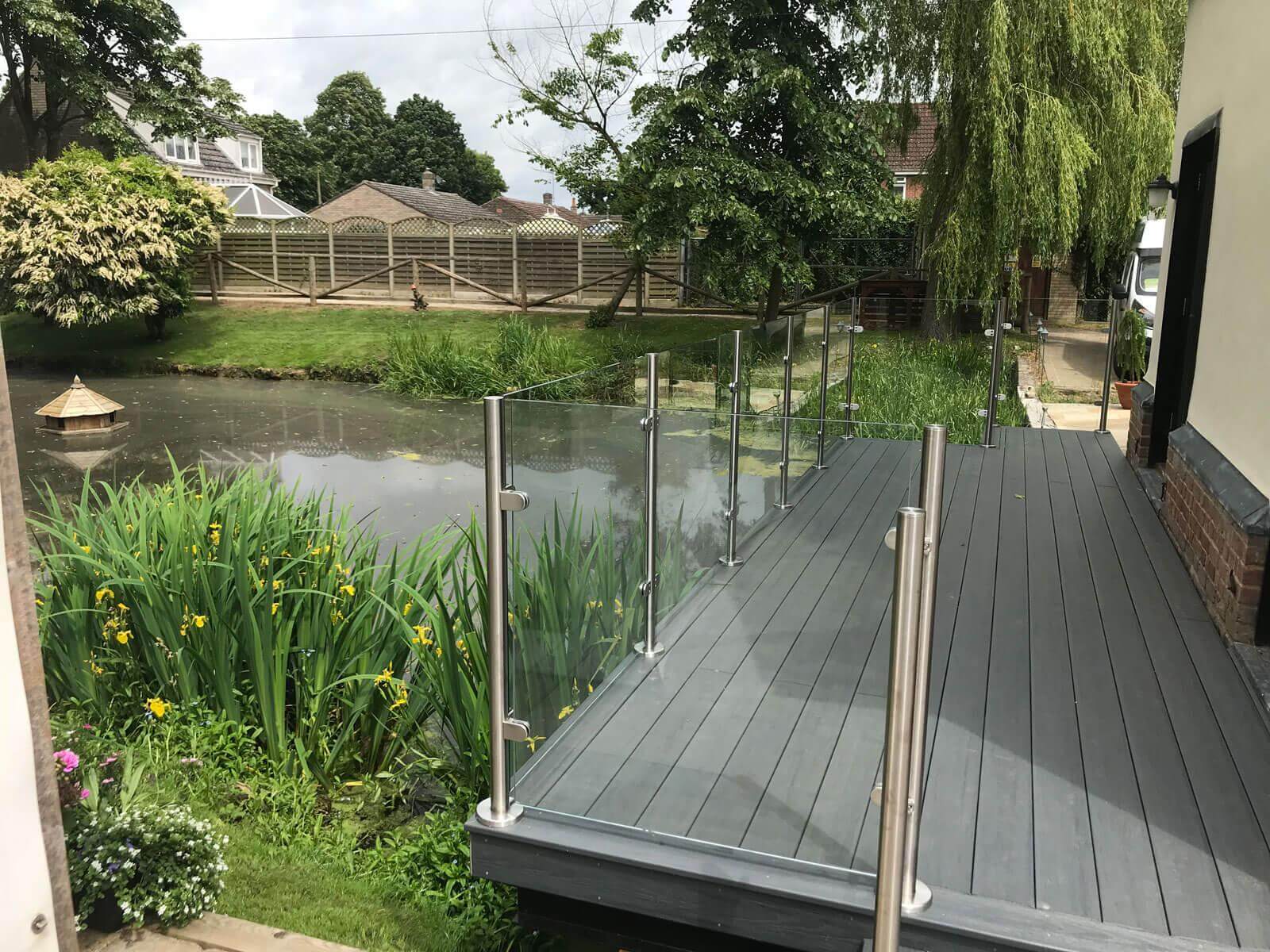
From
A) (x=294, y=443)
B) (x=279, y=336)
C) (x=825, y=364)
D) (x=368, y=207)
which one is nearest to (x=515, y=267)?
(x=279, y=336)

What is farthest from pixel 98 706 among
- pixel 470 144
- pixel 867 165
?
pixel 470 144

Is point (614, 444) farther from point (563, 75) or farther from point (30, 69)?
point (30, 69)

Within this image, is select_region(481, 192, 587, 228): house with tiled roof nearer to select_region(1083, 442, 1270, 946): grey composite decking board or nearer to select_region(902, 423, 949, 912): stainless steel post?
select_region(1083, 442, 1270, 946): grey composite decking board

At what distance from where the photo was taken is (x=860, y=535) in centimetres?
269

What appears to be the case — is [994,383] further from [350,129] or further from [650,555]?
[350,129]

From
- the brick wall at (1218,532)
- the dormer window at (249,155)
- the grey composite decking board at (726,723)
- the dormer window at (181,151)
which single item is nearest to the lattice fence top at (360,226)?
the dormer window at (181,151)

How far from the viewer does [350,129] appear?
220ft

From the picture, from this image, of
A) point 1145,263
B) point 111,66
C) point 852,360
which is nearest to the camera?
point 852,360

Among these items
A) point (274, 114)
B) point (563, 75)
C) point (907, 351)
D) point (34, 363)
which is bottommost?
point (34, 363)

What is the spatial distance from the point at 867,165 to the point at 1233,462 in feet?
36.8

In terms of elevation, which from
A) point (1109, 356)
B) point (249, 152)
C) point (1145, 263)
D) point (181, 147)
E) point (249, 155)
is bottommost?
point (1109, 356)

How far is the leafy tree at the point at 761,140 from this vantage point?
14.3 m

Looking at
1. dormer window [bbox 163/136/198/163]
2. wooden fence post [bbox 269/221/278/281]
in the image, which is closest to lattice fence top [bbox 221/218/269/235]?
wooden fence post [bbox 269/221/278/281]

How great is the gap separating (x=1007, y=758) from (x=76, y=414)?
41.8ft
